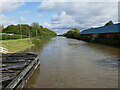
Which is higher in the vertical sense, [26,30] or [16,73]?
[26,30]

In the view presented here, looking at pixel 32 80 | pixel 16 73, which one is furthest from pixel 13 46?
pixel 16 73

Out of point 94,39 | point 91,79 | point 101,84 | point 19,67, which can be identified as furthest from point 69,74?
point 94,39

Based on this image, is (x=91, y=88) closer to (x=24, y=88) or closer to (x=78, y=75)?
(x=78, y=75)

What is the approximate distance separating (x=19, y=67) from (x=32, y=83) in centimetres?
236

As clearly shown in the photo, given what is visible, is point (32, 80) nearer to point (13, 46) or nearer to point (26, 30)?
point (13, 46)

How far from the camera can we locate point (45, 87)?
6.23 meters

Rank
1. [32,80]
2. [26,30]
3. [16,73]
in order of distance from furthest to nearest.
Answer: [26,30], [32,80], [16,73]

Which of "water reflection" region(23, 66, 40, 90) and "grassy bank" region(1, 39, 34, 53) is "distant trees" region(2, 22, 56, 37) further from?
"water reflection" region(23, 66, 40, 90)

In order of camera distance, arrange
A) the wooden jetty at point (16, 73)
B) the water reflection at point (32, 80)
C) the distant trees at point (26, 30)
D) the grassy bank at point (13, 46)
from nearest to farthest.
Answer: the wooden jetty at point (16, 73) < the water reflection at point (32, 80) < the grassy bank at point (13, 46) < the distant trees at point (26, 30)

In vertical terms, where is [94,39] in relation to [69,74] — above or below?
above

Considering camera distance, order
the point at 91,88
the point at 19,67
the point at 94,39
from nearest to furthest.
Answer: the point at 91,88 → the point at 19,67 → the point at 94,39

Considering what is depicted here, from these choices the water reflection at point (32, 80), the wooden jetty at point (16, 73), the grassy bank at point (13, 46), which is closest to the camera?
the wooden jetty at point (16, 73)

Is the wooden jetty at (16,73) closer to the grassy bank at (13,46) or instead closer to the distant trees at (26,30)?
the grassy bank at (13,46)

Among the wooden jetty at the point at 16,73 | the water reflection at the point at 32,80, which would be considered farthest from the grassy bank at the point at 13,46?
the water reflection at the point at 32,80
